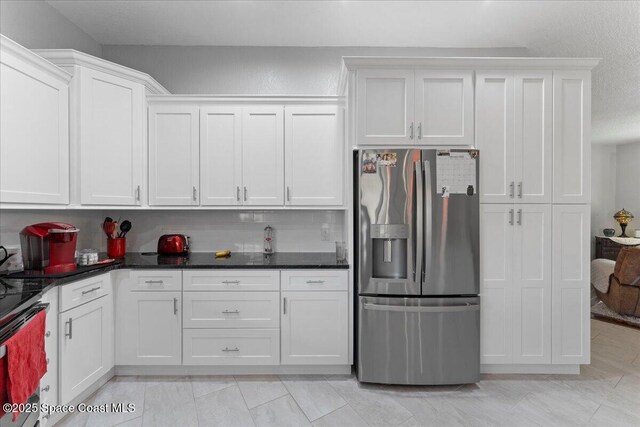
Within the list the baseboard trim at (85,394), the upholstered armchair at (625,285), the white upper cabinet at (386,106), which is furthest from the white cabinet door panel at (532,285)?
the baseboard trim at (85,394)

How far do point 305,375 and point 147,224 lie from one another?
6.57 ft

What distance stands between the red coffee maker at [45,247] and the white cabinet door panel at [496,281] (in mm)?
2901

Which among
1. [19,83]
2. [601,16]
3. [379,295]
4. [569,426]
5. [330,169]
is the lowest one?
[569,426]

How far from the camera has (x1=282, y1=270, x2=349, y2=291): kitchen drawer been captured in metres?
2.55

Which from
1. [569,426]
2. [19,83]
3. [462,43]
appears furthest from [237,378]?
[462,43]

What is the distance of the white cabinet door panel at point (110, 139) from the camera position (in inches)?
94.9

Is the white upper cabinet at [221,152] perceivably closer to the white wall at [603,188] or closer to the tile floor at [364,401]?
the tile floor at [364,401]

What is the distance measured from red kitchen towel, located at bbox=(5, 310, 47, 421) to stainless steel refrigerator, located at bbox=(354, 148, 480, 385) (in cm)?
185

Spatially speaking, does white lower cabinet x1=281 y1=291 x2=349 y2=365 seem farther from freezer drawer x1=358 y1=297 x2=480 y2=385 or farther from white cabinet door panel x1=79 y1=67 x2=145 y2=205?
white cabinet door panel x1=79 y1=67 x2=145 y2=205

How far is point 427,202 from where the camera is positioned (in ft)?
7.82

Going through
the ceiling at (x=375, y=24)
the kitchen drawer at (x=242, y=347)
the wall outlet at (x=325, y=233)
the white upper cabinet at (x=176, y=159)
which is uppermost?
the ceiling at (x=375, y=24)

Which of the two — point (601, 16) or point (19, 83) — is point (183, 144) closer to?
point (19, 83)

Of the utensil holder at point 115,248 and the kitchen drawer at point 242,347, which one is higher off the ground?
the utensil holder at point 115,248

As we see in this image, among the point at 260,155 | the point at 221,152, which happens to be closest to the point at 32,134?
the point at 221,152
